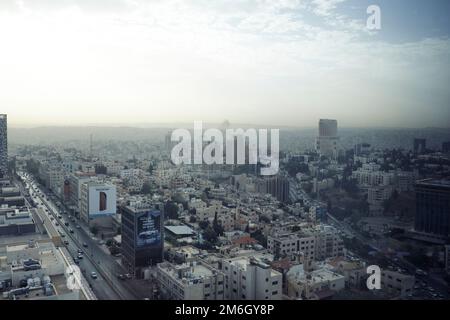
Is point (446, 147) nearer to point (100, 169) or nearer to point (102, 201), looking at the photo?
point (102, 201)

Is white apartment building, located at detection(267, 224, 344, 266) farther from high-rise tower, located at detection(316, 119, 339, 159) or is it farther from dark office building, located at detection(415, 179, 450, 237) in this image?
high-rise tower, located at detection(316, 119, 339, 159)

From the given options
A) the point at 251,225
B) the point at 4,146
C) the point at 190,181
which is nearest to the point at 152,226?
the point at 251,225

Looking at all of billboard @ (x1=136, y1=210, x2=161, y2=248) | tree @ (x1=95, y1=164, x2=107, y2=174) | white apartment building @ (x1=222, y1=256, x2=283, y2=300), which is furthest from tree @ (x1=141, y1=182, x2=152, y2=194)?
white apartment building @ (x1=222, y1=256, x2=283, y2=300)

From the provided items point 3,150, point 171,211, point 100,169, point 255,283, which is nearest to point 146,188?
point 171,211

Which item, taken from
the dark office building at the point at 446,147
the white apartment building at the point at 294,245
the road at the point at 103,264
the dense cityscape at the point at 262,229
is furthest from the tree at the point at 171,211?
the dark office building at the point at 446,147

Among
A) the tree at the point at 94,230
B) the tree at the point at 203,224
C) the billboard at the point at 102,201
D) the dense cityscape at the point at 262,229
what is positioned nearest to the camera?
the dense cityscape at the point at 262,229

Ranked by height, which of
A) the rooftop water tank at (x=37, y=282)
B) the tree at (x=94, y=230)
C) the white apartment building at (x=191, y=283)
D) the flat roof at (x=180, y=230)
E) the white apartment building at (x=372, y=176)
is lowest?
the tree at (x=94, y=230)

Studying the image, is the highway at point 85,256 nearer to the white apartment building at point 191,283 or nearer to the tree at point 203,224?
the white apartment building at point 191,283
